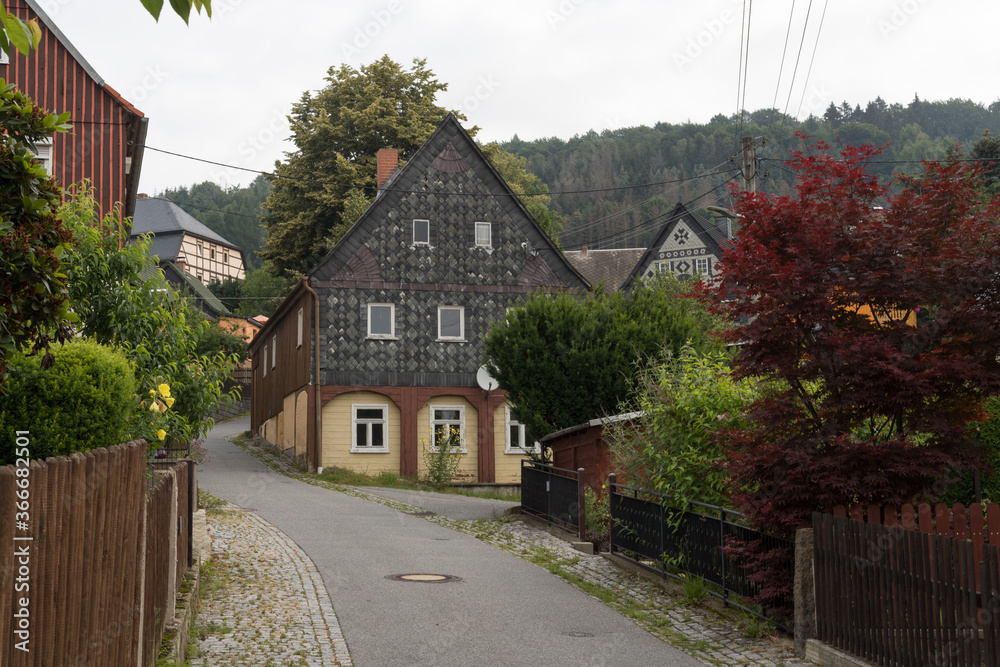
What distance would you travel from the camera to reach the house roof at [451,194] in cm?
3134

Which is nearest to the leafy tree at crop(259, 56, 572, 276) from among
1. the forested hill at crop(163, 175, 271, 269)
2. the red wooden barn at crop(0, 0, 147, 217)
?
the red wooden barn at crop(0, 0, 147, 217)

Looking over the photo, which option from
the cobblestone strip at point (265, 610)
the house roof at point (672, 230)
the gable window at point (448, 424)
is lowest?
the cobblestone strip at point (265, 610)

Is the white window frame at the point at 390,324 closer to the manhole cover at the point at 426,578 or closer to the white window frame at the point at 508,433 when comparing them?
the white window frame at the point at 508,433

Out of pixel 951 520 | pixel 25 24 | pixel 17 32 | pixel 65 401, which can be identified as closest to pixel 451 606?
pixel 951 520

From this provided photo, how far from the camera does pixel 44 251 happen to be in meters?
5.09

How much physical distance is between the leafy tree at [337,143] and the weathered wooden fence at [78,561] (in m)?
37.2

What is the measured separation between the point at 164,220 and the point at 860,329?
276 feet

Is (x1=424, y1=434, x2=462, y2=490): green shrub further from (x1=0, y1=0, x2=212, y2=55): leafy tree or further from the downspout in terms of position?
(x1=0, y1=0, x2=212, y2=55): leafy tree

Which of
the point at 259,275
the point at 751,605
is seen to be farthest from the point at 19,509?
the point at 259,275

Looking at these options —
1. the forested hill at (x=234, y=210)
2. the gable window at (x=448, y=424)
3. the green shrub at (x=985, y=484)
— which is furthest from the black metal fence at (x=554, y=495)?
the forested hill at (x=234, y=210)

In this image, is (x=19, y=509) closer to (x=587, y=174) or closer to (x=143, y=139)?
(x=143, y=139)

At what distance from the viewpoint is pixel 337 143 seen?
45438mm

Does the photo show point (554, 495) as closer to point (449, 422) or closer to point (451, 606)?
point (451, 606)

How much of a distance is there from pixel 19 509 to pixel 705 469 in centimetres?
900
